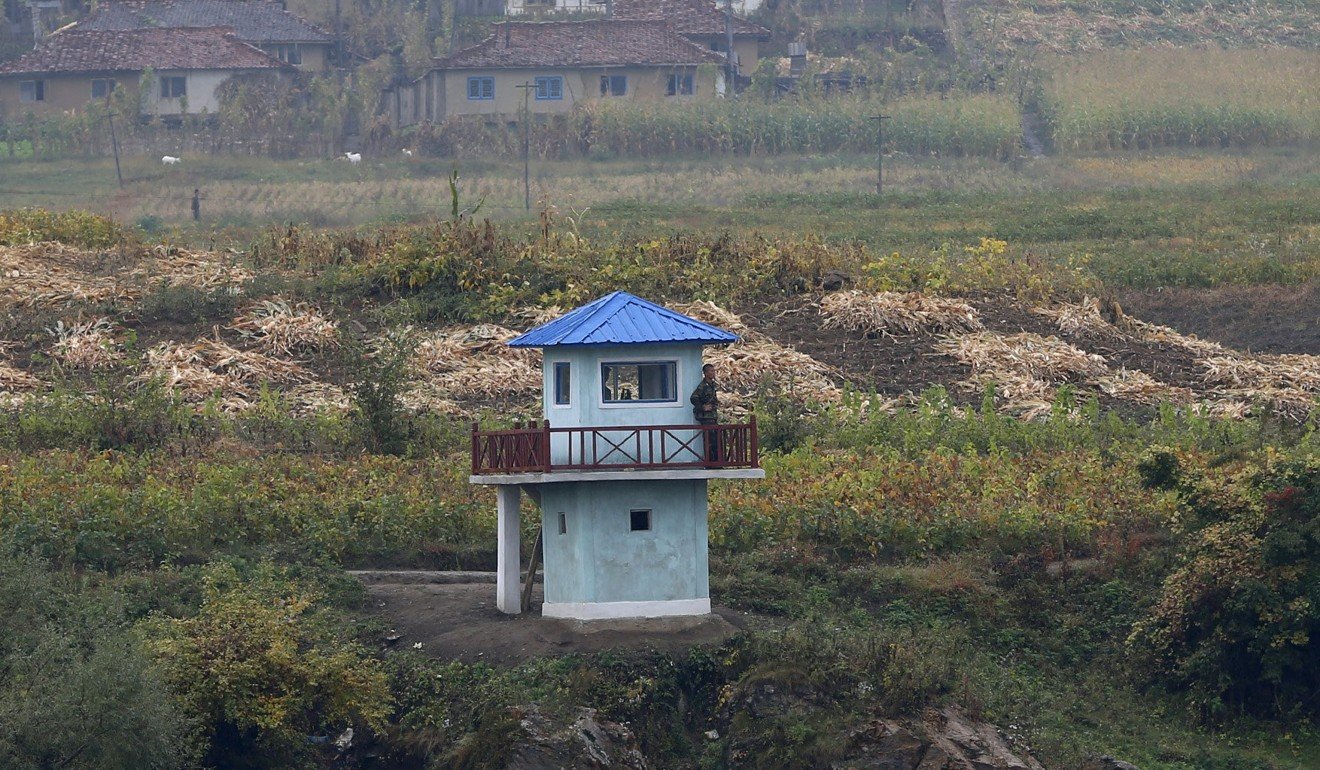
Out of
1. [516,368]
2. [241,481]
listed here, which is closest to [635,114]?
[516,368]

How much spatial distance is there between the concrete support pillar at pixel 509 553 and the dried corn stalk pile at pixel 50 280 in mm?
16347

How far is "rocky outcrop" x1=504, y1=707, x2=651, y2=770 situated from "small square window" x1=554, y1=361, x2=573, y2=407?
3556 mm

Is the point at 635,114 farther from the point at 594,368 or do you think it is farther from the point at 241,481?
the point at 594,368

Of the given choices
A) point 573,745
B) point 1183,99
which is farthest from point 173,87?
point 573,745

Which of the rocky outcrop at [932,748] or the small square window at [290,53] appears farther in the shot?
the small square window at [290,53]

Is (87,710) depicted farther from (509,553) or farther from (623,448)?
(623,448)

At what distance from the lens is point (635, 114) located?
2643 inches

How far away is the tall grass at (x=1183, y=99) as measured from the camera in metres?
65.7

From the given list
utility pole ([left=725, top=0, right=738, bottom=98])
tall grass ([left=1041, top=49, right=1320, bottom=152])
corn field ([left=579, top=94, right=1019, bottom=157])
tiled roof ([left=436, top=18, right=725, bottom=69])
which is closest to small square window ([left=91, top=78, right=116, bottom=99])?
tiled roof ([left=436, top=18, right=725, bottom=69])

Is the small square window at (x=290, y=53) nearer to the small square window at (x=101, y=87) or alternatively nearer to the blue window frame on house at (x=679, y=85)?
the small square window at (x=101, y=87)

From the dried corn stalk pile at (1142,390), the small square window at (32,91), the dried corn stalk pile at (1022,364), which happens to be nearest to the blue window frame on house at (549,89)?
the small square window at (32,91)

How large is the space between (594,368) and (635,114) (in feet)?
146

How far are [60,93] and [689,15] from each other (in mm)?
21729

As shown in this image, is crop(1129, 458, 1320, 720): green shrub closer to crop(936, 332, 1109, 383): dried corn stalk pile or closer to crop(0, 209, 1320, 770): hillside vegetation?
crop(0, 209, 1320, 770): hillside vegetation
